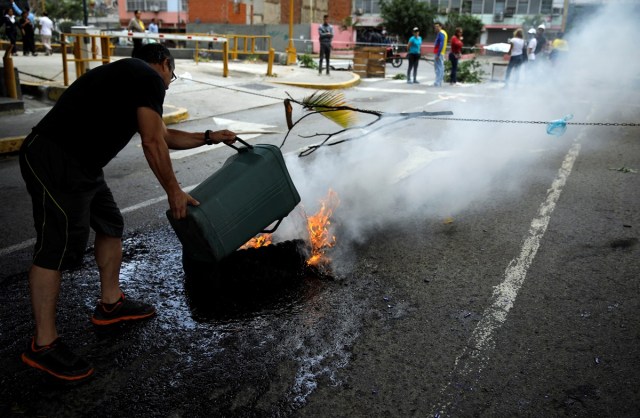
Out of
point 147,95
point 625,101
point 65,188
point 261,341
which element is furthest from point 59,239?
point 625,101

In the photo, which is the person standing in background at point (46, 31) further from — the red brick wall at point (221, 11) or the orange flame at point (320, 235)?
the red brick wall at point (221, 11)

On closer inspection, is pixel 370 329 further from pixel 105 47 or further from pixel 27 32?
pixel 27 32

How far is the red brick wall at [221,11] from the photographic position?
40.4 meters

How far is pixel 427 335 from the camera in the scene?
2852 mm

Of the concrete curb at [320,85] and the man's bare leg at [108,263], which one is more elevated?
the concrete curb at [320,85]

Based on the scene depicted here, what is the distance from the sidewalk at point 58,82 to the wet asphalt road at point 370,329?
484 cm

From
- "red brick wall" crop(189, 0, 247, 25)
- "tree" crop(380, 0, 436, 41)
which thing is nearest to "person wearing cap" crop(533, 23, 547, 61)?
"tree" crop(380, 0, 436, 41)

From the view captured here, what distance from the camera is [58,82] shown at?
11.3 metres

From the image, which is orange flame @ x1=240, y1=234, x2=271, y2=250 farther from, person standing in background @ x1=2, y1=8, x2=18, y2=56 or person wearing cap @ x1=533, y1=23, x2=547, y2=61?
person standing in background @ x1=2, y1=8, x2=18, y2=56

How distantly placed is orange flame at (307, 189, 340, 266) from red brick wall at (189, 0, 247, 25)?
131ft

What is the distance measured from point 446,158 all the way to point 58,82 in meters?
9.29

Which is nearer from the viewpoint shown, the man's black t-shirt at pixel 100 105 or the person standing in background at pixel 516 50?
the man's black t-shirt at pixel 100 105

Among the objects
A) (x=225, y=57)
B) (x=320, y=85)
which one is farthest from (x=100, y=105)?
(x=225, y=57)

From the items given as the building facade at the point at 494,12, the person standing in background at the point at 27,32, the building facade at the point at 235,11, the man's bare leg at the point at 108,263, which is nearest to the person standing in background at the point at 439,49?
the person standing in background at the point at 27,32
